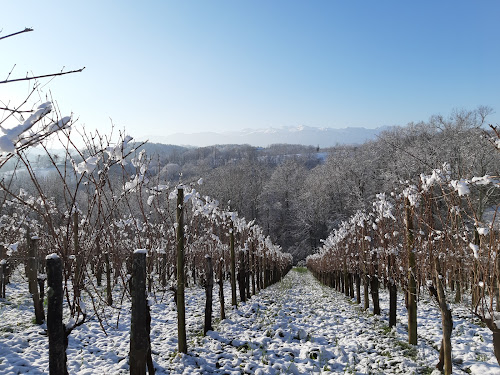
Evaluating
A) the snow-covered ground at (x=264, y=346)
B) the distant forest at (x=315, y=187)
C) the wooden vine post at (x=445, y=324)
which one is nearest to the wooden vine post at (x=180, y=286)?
the snow-covered ground at (x=264, y=346)

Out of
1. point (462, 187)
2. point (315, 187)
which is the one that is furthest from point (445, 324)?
point (315, 187)

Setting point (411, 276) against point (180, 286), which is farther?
point (411, 276)

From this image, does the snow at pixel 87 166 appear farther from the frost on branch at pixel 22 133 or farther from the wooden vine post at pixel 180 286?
the wooden vine post at pixel 180 286

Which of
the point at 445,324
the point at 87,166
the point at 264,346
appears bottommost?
the point at 264,346

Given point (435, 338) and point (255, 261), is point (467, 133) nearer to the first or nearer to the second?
point (255, 261)

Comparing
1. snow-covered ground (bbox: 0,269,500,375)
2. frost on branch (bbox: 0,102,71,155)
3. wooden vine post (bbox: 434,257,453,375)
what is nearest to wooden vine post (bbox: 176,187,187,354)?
snow-covered ground (bbox: 0,269,500,375)

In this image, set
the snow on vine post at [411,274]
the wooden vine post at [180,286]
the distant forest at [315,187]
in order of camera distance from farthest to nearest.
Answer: the distant forest at [315,187], the snow on vine post at [411,274], the wooden vine post at [180,286]

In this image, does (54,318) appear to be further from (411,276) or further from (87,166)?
(411,276)

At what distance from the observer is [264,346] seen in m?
5.71

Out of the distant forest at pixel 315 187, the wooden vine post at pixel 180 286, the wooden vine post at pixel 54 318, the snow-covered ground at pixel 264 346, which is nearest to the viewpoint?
the wooden vine post at pixel 54 318

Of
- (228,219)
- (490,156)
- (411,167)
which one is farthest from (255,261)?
(411,167)

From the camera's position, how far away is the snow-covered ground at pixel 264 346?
15.3ft

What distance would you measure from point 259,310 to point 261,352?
12.0 ft

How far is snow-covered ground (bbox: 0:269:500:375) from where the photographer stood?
466 centimetres
